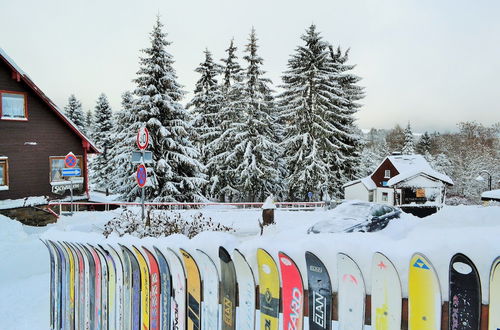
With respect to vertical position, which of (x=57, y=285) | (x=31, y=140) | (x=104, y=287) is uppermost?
(x=31, y=140)

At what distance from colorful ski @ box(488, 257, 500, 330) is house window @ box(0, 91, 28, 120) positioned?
19.1 m

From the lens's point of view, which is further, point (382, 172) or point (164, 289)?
point (382, 172)

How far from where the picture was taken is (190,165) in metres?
19.3

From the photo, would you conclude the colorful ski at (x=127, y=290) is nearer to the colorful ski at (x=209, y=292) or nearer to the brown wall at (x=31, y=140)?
the colorful ski at (x=209, y=292)

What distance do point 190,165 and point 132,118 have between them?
4.52 meters

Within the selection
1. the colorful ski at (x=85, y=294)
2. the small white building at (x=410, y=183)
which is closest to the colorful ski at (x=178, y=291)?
the colorful ski at (x=85, y=294)

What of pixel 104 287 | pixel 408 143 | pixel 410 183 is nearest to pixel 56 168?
pixel 104 287

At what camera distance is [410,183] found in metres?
30.4

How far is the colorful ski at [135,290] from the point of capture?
3197 mm

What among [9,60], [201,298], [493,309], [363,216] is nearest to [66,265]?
[201,298]

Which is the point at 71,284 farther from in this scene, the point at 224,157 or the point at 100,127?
the point at 100,127

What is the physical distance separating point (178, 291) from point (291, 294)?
1.16 metres

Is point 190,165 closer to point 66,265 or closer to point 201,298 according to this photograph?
point 66,265

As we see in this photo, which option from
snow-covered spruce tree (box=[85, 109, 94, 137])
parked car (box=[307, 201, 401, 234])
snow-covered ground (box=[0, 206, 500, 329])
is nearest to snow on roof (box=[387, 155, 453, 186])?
parked car (box=[307, 201, 401, 234])
